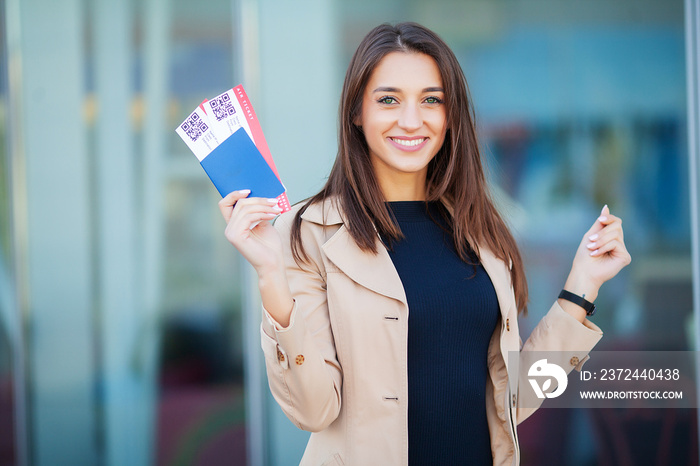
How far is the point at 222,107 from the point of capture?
169 cm

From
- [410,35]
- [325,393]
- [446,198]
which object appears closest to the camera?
[325,393]

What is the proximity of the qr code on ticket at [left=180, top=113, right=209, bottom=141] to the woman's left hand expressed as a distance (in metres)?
1.24

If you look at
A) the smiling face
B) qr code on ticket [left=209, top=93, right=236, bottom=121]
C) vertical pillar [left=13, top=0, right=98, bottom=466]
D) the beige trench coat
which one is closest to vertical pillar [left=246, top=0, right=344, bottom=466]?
vertical pillar [left=13, top=0, right=98, bottom=466]

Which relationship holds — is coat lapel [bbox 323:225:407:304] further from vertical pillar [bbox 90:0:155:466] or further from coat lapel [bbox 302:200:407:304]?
vertical pillar [bbox 90:0:155:466]

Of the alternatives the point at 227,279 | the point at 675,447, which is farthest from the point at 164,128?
the point at 675,447

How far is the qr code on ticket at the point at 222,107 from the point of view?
5.52 feet

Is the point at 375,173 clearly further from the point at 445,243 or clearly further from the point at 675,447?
the point at 675,447

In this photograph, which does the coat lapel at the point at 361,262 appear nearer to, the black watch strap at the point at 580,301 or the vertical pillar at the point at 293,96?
the black watch strap at the point at 580,301

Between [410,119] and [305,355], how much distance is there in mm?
755

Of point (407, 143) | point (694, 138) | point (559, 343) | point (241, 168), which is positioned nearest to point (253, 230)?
point (241, 168)

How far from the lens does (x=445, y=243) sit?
2.07 m

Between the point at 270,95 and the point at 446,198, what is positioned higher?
the point at 270,95

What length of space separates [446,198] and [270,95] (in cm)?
196

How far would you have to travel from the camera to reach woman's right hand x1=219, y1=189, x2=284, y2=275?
1613 millimetres
